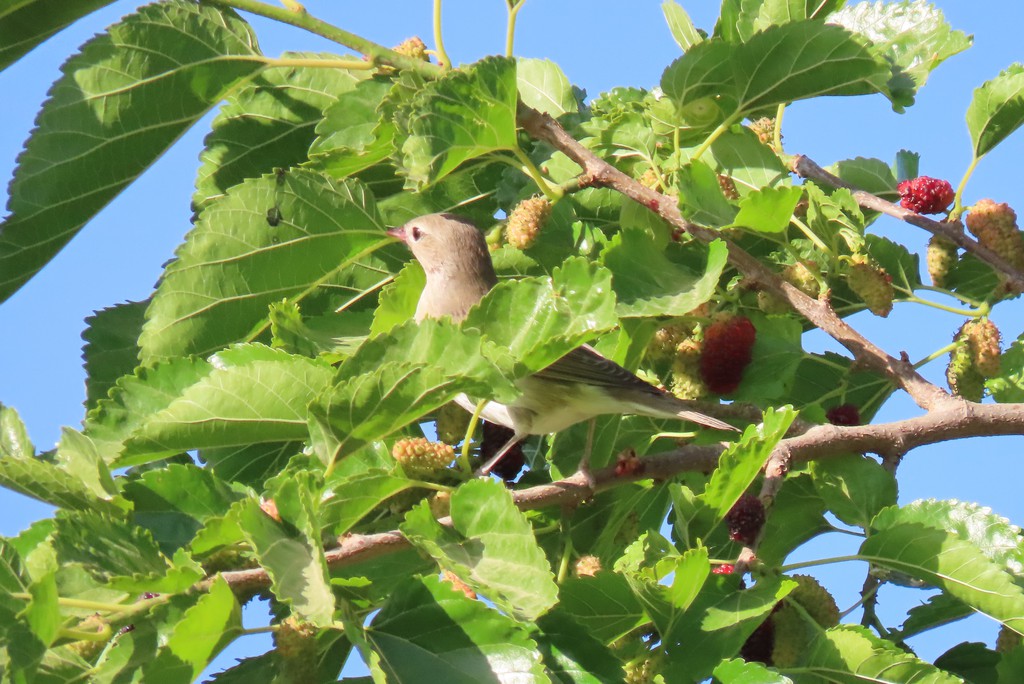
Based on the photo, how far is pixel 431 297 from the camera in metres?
4.93

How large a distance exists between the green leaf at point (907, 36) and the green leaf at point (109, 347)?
2.50 m

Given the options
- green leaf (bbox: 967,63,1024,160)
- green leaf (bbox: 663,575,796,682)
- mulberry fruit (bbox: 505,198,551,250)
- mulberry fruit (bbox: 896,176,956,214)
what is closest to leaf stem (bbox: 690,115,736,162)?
mulberry fruit (bbox: 505,198,551,250)

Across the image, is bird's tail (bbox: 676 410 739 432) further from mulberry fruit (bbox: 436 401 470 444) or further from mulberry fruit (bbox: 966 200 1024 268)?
mulberry fruit (bbox: 966 200 1024 268)

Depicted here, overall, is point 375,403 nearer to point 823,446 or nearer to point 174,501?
point 174,501

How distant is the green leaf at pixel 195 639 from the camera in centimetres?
220

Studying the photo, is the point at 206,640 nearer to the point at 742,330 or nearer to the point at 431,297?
the point at 742,330

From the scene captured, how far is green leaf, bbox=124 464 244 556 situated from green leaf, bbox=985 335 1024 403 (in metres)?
2.47

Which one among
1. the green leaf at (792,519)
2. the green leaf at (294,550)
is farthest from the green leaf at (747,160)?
the green leaf at (294,550)

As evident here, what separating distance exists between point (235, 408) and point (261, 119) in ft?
4.94

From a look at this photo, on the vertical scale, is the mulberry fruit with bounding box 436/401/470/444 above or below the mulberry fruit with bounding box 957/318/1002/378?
below

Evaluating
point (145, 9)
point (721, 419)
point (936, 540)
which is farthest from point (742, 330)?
point (145, 9)

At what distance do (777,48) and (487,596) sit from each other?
2.00m

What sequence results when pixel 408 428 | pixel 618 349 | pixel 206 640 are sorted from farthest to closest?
pixel 618 349 → pixel 408 428 → pixel 206 640

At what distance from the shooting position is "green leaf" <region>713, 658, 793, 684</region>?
8.18 feet
